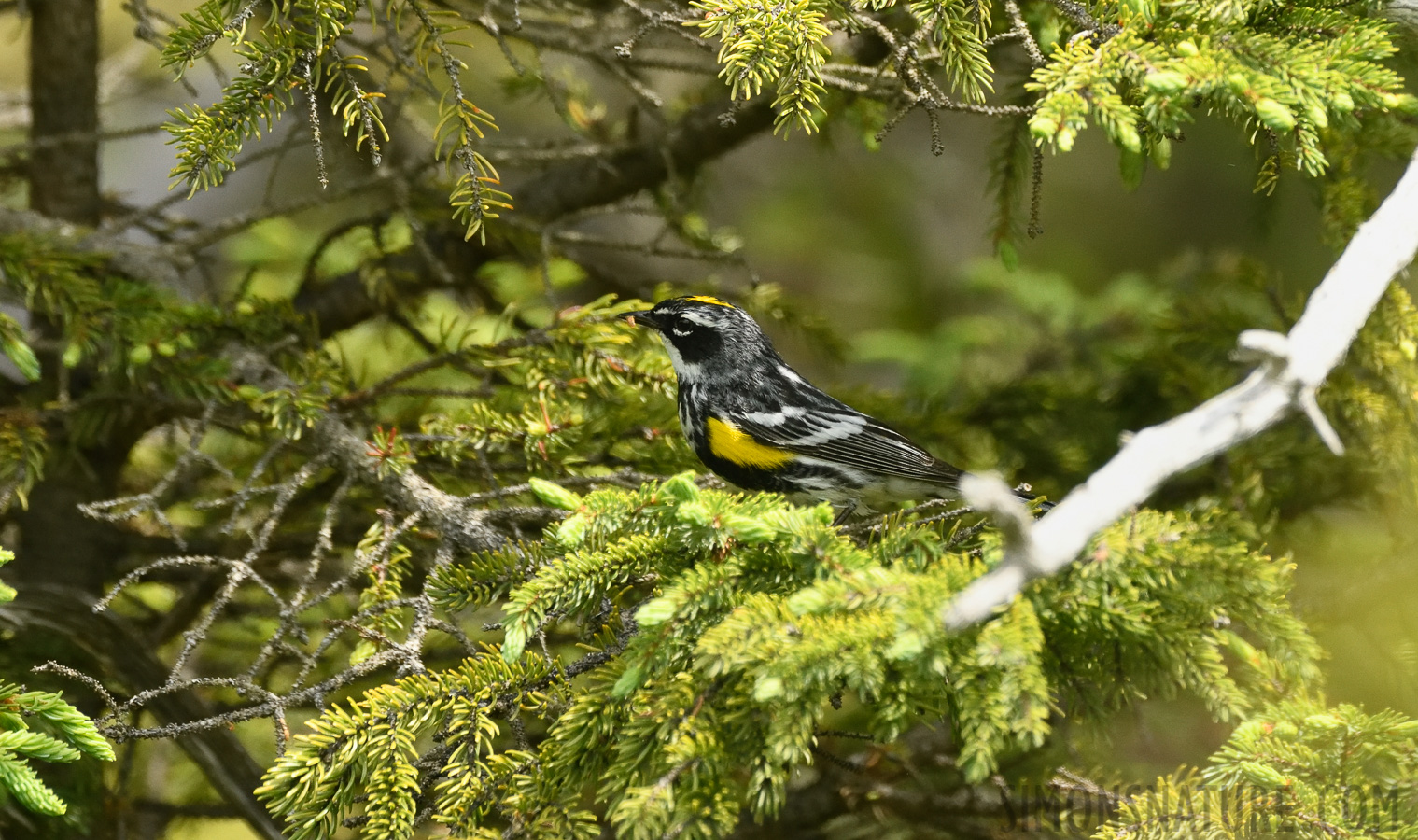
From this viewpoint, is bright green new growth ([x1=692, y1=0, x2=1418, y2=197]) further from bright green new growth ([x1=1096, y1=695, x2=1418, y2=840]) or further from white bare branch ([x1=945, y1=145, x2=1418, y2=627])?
bright green new growth ([x1=1096, y1=695, x2=1418, y2=840])

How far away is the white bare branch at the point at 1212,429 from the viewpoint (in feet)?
4.28

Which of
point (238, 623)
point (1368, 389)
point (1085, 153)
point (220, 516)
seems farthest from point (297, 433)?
point (1085, 153)

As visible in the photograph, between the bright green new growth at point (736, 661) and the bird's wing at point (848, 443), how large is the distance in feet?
4.11

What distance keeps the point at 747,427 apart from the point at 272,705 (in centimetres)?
181

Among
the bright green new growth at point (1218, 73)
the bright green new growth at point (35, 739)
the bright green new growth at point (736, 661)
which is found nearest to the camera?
the bright green new growth at point (736, 661)

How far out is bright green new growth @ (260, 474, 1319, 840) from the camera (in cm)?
155

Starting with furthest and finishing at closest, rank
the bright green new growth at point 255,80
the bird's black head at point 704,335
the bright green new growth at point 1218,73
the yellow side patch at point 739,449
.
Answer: the bird's black head at point 704,335 < the yellow side patch at point 739,449 < the bright green new growth at point 255,80 < the bright green new growth at point 1218,73

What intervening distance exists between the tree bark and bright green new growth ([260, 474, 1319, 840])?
2.47m

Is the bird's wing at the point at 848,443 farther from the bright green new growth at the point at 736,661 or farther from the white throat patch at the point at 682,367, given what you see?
the bright green new growth at the point at 736,661

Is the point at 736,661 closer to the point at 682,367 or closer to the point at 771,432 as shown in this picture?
the point at 771,432

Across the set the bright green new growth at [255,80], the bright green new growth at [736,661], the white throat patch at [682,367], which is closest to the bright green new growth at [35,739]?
the bright green new growth at [736,661]

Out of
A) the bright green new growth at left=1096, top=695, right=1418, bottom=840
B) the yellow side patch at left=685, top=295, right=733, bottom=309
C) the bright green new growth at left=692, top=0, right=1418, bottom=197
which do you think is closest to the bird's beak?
the yellow side patch at left=685, top=295, right=733, bottom=309

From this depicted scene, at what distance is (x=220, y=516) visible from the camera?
3619mm

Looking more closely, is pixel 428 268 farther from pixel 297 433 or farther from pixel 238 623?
pixel 238 623
